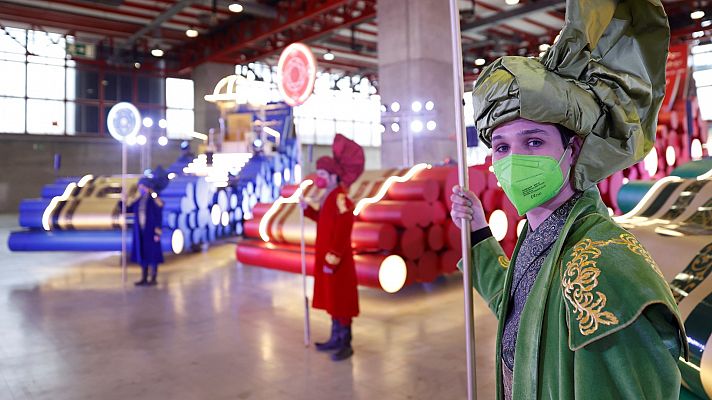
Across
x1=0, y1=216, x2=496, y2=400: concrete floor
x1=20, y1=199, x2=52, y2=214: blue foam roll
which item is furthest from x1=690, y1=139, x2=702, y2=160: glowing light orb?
x1=20, y1=199, x2=52, y2=214: blue foam roll

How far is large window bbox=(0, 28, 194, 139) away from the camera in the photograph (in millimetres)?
18141

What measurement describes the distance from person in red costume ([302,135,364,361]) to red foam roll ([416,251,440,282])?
5.76ft

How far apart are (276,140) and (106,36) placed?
10280mm

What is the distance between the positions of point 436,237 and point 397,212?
0.63 metres

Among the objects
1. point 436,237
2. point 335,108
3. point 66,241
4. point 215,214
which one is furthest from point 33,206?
point 335,108

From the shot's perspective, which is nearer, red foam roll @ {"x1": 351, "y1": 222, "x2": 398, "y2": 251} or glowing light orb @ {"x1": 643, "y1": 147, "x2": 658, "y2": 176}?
red foam roll @ {"x1": 351, "y1": 222, "x2": 398, "y2": 251}

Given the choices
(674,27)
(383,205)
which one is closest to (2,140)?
(383,205)

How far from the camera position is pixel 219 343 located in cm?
413

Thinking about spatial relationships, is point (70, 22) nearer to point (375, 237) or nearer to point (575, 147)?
point (375, 237)

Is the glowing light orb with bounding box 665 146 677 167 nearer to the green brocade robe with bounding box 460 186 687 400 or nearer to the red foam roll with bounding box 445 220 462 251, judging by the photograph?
the red foam roll with bounding box 445 220 462 251

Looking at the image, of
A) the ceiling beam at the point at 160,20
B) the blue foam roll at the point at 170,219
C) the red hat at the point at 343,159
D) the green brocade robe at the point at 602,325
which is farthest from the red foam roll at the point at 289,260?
the ceiling beam at the point at 160,20

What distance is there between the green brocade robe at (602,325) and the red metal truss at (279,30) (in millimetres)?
12771

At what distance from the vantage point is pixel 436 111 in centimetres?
1141

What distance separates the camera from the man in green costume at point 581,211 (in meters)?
0.89
